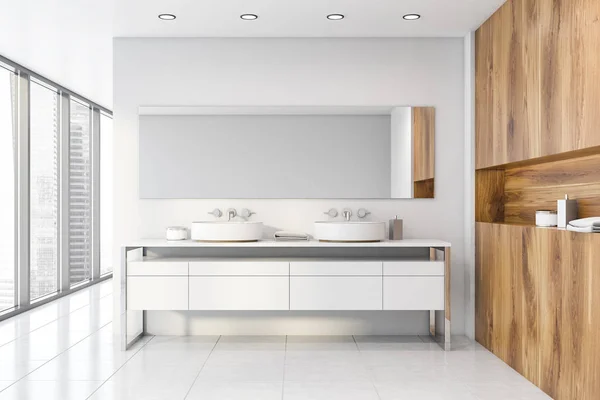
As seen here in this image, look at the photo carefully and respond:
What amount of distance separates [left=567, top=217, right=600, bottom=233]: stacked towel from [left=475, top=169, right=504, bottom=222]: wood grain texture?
1.42m

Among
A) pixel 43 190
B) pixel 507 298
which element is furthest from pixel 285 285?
pixel 43 190

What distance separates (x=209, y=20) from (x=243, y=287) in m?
1.87

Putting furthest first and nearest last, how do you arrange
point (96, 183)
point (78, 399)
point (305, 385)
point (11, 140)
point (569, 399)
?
point (96, 183)
point (11, 140)
point (305, 385)
point (78, 399)
point (569, 399)

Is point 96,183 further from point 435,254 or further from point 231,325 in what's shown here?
point 435,254

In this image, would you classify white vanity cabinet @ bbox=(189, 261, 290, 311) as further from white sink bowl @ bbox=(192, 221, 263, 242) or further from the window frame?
the window frame

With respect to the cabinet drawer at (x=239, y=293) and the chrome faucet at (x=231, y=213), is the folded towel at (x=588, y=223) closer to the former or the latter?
the cabinet drawer at (x=239, y=293)

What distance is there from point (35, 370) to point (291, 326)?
1.81 m

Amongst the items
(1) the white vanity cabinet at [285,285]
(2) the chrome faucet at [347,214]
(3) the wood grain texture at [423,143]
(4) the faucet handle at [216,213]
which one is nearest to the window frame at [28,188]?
(1) the white vanity cabinet at [285,285]

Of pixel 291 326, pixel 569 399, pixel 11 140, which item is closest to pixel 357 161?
pixel 291 326

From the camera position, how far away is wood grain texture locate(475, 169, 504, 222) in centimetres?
427

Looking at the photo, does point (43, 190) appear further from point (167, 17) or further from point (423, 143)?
point (423, 143)

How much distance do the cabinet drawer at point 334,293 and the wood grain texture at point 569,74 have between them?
1490 millimetres

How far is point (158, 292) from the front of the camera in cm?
404

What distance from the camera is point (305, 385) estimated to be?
10.8 feet
